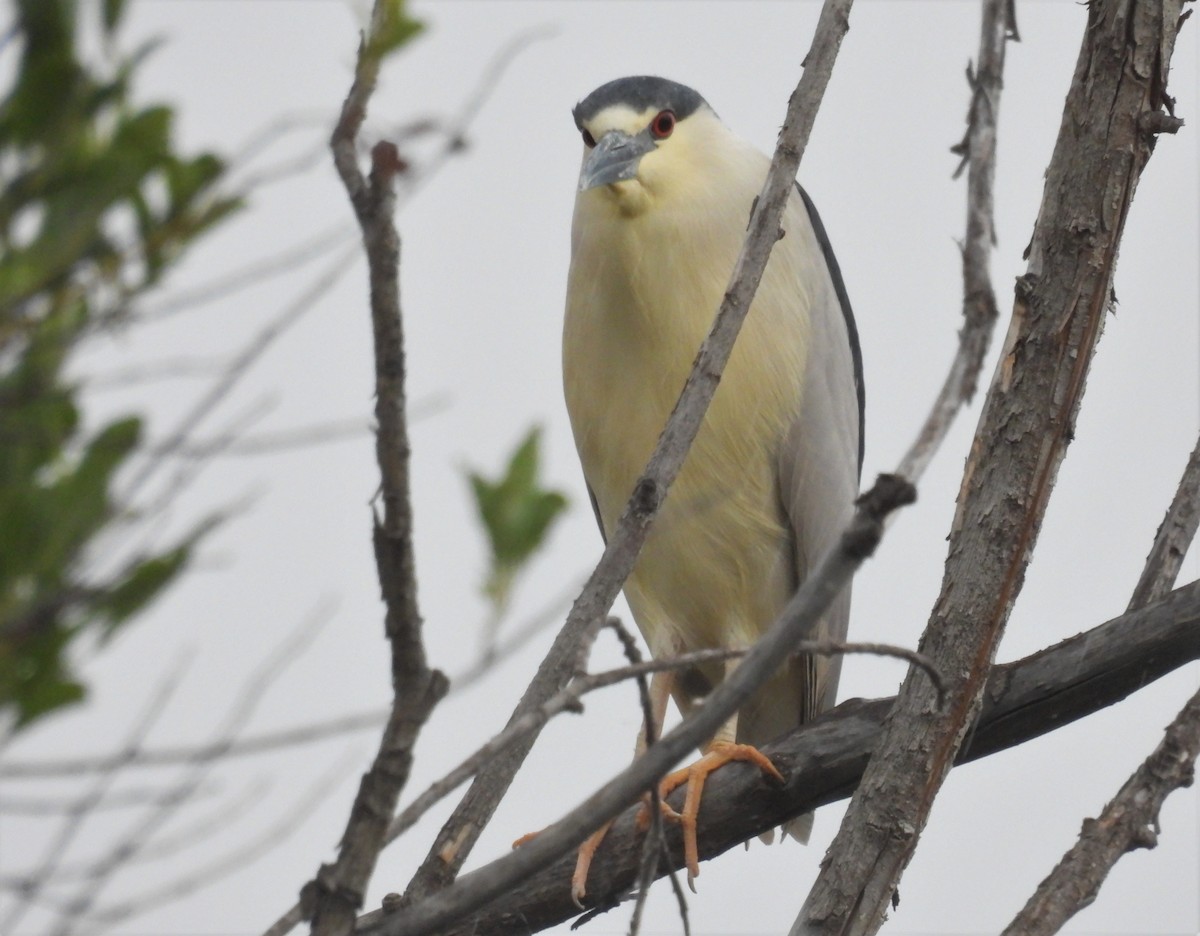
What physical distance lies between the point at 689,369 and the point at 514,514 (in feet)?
4.00

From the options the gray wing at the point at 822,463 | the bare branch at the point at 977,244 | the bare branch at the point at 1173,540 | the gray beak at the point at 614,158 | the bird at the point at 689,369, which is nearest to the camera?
the bare branch at the point at 977,244

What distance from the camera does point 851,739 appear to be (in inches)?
80.1

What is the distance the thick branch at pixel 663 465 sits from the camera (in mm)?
1589

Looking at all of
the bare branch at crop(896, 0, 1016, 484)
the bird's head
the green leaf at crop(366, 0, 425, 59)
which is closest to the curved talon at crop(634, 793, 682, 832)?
the bare branch at crop(896, 0, 1016, 484)

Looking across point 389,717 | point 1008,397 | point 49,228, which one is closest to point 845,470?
point 1008,397

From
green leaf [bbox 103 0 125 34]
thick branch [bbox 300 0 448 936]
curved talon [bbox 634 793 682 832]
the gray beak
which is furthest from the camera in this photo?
the gray beak

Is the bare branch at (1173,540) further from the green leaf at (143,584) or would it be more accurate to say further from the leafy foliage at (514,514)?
the green leaf at (143,584)

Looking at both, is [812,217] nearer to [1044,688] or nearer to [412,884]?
[1044,688]

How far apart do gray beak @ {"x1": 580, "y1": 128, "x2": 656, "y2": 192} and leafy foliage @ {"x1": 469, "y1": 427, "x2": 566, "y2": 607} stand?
116 centimetres

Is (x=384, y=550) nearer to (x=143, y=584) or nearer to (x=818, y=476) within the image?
(x=143, y=584)

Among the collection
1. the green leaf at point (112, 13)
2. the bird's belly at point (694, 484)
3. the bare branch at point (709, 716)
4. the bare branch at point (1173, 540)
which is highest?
the bird's belly at point (694, 484)

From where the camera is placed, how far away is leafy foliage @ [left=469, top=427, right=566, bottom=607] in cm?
157

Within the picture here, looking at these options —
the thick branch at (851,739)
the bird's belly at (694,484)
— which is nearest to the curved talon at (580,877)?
the thick branch at (851,739)

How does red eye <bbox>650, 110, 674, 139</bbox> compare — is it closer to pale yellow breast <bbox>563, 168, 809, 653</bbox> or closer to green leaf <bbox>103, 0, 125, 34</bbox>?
pale yellow breast <bbox>563, 168, 809, 653</bbox>
